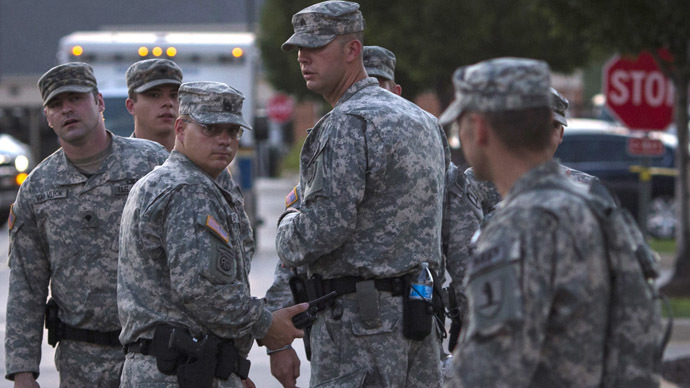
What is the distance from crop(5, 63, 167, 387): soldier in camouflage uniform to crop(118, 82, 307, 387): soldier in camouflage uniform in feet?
2.30

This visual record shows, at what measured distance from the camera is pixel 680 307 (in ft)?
35.3

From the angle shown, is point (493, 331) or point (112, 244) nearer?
point (493, 331)

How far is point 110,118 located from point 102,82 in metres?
2.23

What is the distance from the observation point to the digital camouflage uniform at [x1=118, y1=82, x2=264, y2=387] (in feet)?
12.3

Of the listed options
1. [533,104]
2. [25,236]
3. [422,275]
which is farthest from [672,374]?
[533,104]

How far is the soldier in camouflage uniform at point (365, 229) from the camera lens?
13.5 feet

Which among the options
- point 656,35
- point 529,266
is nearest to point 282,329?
point 529,266

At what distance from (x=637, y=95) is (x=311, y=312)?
813cm

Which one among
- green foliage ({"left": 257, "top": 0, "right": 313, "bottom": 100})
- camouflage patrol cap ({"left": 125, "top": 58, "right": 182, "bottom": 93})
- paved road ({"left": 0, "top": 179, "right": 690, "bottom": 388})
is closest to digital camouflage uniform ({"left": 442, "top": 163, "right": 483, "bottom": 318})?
camouflage patrol cap ({"left": 125, "top": 58, "right": 182, "bottom": 93})

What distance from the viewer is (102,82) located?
14.7 m

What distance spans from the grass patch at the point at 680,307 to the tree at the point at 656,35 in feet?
0.69

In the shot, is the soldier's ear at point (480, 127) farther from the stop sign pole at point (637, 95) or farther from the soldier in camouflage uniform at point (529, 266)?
the stop sign pole at point (637, 95)

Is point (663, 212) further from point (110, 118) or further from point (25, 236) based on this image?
point (25, 236)

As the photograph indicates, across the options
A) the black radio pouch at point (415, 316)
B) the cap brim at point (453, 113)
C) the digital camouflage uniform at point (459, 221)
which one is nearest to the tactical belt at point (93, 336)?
the black radio pouch at point (415, 316)
